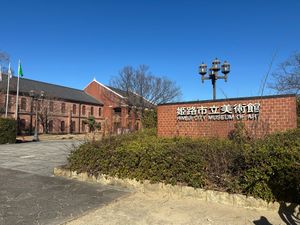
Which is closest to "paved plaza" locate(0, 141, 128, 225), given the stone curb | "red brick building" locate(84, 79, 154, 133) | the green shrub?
the stone curb

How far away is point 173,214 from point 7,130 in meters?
21.7

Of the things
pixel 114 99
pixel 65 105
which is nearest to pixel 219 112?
pixel 65 105

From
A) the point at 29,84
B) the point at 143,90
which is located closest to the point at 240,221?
the point at 143,90

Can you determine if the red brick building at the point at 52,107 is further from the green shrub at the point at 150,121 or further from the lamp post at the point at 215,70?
the lamp post at the point at 215,70

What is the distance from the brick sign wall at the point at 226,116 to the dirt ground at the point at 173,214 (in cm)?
269

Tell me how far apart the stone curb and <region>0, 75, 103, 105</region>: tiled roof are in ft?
119

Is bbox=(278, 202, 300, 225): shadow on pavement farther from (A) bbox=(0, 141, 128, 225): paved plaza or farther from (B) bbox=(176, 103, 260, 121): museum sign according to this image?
(B) bbox=(176, 103, 260, 121): museum sign

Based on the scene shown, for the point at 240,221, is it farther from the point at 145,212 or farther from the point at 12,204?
the point at 12,204

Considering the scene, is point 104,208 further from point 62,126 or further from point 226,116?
point 62,126

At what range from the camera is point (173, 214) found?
5.02 meters

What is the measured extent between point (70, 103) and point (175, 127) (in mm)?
41676

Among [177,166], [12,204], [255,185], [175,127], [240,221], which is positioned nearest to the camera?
[240,221]

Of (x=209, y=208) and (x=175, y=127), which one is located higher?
(x=175, y=127)

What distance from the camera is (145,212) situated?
5148mm
